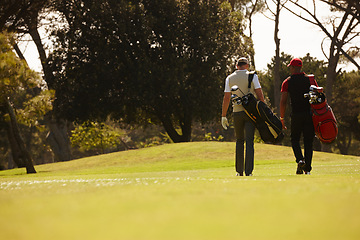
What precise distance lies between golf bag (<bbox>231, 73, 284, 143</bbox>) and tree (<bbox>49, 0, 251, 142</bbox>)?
2226 cm

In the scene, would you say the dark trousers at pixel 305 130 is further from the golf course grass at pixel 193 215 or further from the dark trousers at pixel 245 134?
the golf course grass at pixel 193 215

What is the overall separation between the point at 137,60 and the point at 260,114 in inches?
917

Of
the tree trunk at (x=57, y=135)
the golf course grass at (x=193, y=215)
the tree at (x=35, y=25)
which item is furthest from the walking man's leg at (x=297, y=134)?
the tree trunk at (x=57, y=135)

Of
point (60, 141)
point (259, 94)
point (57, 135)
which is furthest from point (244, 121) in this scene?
point (60, 141)

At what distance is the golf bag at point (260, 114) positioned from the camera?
9180mm

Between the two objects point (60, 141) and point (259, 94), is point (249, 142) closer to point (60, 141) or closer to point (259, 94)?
point (259, 94)

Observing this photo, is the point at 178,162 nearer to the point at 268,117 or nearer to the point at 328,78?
the point at 268,117

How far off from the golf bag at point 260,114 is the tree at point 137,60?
2226 centimetres

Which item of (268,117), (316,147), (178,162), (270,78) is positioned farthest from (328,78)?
(268,117)

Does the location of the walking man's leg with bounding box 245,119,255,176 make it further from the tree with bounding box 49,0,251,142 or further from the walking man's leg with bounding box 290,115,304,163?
the tree with bounding box 49,0,251,142

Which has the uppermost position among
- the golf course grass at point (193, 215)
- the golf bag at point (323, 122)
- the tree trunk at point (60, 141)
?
the golf bag at point (323, 122)

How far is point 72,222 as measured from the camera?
329cm

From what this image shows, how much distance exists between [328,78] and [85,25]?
17322 mm

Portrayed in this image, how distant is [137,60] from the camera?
31844 millimetres
